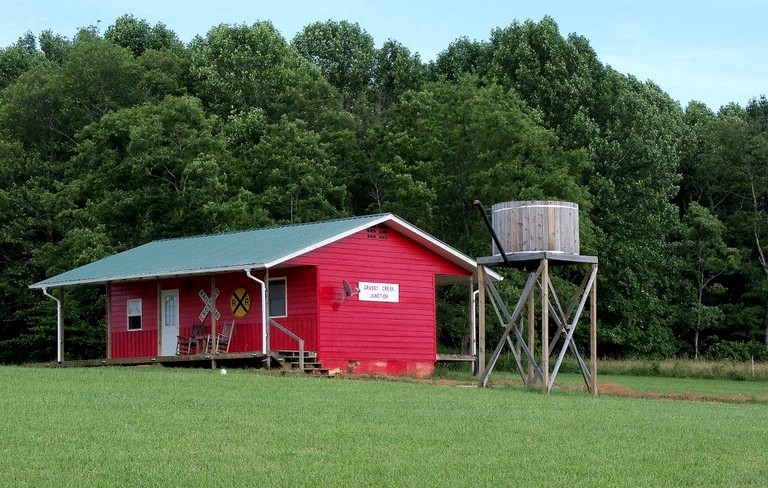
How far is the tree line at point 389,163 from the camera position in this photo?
48.9 m

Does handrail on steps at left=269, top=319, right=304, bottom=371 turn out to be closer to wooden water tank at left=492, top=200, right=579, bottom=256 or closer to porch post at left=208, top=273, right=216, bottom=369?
porch post at left=208, top=273, right=216, bottom=369

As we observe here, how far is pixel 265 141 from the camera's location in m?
52.1

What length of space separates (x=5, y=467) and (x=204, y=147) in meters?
37.2

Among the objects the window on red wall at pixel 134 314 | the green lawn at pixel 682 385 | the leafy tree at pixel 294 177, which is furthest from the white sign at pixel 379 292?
the leafy tree at pixel 294 177

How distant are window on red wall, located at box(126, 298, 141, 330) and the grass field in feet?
45.9

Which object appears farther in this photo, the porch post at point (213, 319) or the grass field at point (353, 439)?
the porch post at point (213, 319)

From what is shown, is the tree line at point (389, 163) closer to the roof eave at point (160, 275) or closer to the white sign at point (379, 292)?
the roof eave at point (160, 275)

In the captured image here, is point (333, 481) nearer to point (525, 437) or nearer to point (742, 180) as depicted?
point (525, 437)

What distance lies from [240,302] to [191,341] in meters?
1.94

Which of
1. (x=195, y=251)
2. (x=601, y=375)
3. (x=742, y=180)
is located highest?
(x=742, y=180)

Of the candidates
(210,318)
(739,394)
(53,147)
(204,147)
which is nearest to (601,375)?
(739,394)

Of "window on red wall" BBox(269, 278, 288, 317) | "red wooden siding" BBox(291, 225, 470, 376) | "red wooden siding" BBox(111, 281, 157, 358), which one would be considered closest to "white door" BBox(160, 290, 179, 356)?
"red wooden siding" BBox(111, 281, 157, 358)

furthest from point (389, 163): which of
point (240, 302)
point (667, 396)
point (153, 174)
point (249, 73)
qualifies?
point (667, 396)

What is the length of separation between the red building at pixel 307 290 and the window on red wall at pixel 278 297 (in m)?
0.04
